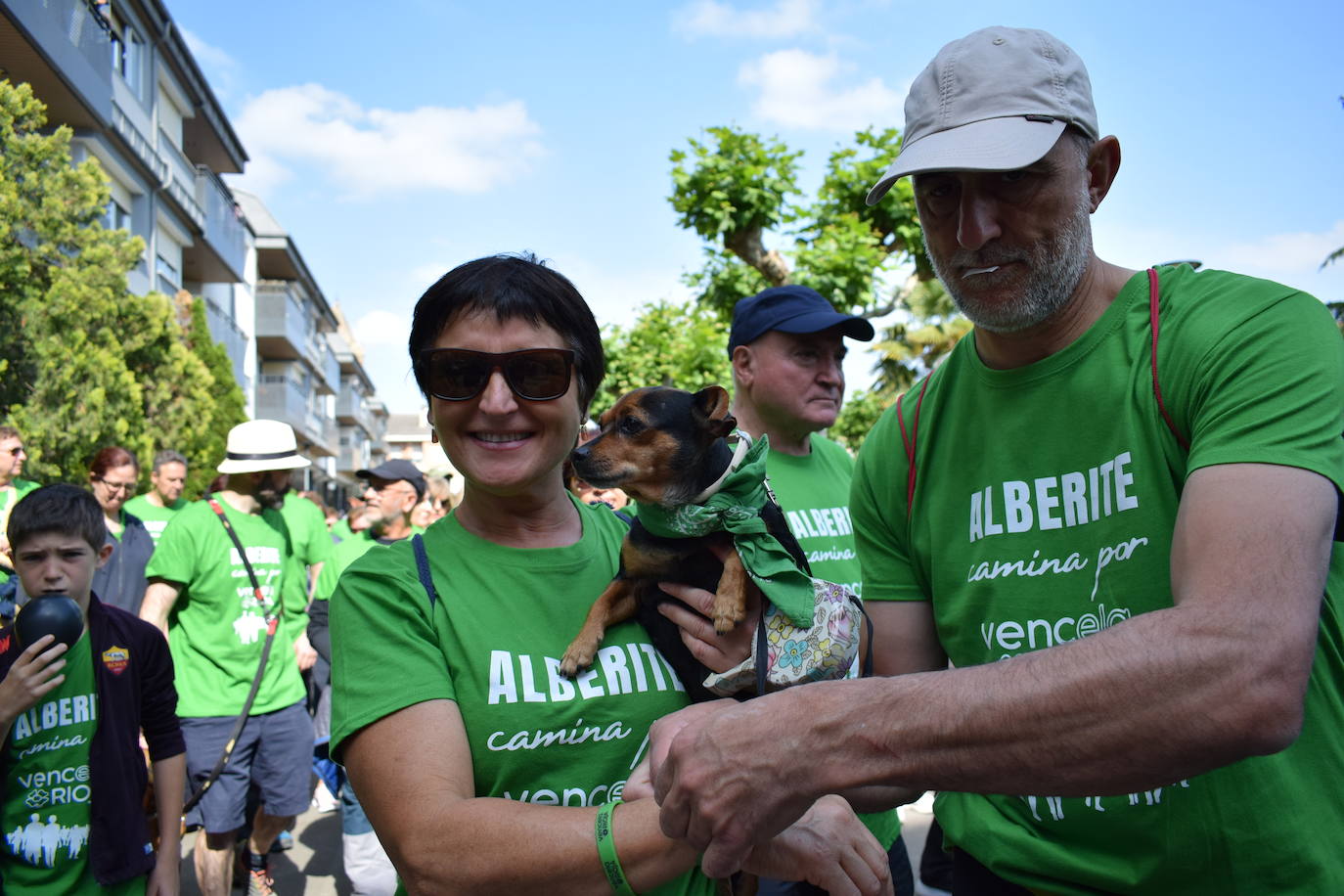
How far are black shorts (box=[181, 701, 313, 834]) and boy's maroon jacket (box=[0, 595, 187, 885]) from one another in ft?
6.03

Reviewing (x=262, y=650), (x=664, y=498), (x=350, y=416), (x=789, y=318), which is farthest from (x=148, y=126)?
(x=350, y=416)

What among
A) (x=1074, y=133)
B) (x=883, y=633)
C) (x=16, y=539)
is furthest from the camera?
(x=16, y=539)

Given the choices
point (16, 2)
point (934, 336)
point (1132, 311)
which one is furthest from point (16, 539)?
point (934, 336)

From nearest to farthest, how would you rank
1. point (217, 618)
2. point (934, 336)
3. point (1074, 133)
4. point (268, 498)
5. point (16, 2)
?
point (1074, 133)
point (217, 618)
point (268, 498)
point (16, 2)
point (934, 336)

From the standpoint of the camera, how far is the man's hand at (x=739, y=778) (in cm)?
136

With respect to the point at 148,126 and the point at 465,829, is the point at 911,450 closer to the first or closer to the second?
the point at 465,829

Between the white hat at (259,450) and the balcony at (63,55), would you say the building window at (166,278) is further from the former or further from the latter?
the white hat at (259,450)

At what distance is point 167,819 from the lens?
12.0 feet

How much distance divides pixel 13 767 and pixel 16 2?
16.4m

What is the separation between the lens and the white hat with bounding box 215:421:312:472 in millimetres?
6227

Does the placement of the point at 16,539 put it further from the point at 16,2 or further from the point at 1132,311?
the point at 16,2

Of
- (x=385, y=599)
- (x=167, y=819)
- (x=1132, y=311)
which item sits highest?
(x=1132, y=311)

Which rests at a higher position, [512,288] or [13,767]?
[512,288]

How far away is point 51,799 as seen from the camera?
3.26 metres
